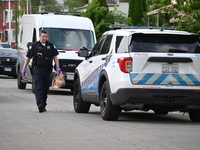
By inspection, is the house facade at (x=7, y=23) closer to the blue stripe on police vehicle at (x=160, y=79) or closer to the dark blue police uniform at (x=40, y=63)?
the dark blue police uniform at (x=40, y=63)

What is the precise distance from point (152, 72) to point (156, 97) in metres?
0.44

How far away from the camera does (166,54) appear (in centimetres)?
1251

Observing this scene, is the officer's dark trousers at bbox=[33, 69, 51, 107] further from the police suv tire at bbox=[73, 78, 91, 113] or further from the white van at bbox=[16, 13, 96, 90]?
the white van at bbox=[16, 13, 96, 90]

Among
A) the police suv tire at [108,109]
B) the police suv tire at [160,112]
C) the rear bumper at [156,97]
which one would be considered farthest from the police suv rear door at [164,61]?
the police suv tire at [160,112]

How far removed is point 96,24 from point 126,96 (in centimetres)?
3623

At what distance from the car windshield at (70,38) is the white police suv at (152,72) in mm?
9321

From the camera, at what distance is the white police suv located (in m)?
12.4

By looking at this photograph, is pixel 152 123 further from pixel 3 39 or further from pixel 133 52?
pixel 3 39

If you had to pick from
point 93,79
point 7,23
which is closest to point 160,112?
point 93,79

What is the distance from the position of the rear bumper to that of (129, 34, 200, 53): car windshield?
77 cm

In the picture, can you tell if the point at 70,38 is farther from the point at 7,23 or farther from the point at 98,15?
the point at 7,23

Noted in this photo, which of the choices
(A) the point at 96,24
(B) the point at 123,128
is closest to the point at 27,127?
(B) the point at 123,128

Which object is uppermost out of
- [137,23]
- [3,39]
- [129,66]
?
[129,66]

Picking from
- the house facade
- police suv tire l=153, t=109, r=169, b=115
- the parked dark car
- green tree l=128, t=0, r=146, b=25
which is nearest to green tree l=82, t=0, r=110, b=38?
green tree l=128, t=0, r=146, b=25
